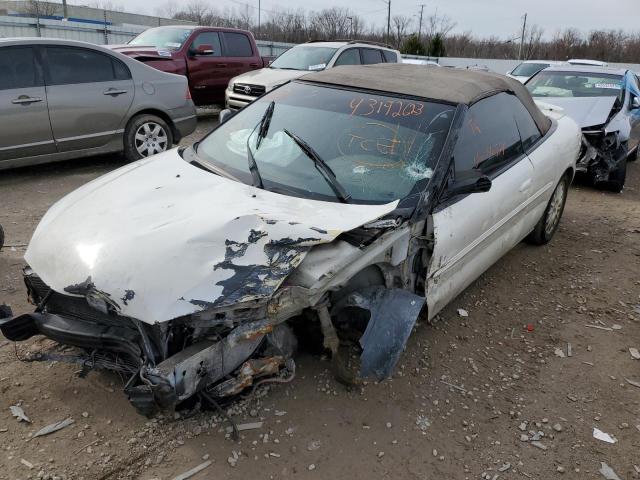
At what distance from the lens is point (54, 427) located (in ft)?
8.27

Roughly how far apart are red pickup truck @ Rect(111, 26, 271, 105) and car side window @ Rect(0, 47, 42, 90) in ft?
12.2

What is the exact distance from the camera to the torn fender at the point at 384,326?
102 inches

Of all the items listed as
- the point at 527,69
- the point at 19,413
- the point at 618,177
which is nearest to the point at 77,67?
the point at 19,413

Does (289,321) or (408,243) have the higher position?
(408,243)

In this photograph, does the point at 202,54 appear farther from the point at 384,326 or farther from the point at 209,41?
the point at 384,326

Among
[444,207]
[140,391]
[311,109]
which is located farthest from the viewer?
[311,109]

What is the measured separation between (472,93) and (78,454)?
315 cm

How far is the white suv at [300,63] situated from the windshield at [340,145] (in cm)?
→ 607

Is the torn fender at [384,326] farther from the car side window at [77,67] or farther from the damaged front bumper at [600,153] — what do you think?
the damaged front bumper at [600,153]

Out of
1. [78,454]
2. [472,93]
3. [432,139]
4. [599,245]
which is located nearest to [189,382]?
[78,454]

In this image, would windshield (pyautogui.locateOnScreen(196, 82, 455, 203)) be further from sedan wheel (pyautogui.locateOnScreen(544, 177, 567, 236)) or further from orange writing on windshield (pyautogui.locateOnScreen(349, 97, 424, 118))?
sedan wheel (pyautogui.locateOnScreen(544, 177, 567, 236))

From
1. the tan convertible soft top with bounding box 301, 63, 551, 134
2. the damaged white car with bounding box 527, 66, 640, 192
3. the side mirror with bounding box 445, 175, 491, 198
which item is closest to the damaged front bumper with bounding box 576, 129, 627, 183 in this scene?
the damaged white car with bounding box 527, 66, 640, 192

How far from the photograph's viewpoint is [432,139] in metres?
3.19

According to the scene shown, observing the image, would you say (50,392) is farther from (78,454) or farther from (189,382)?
(189,382)
